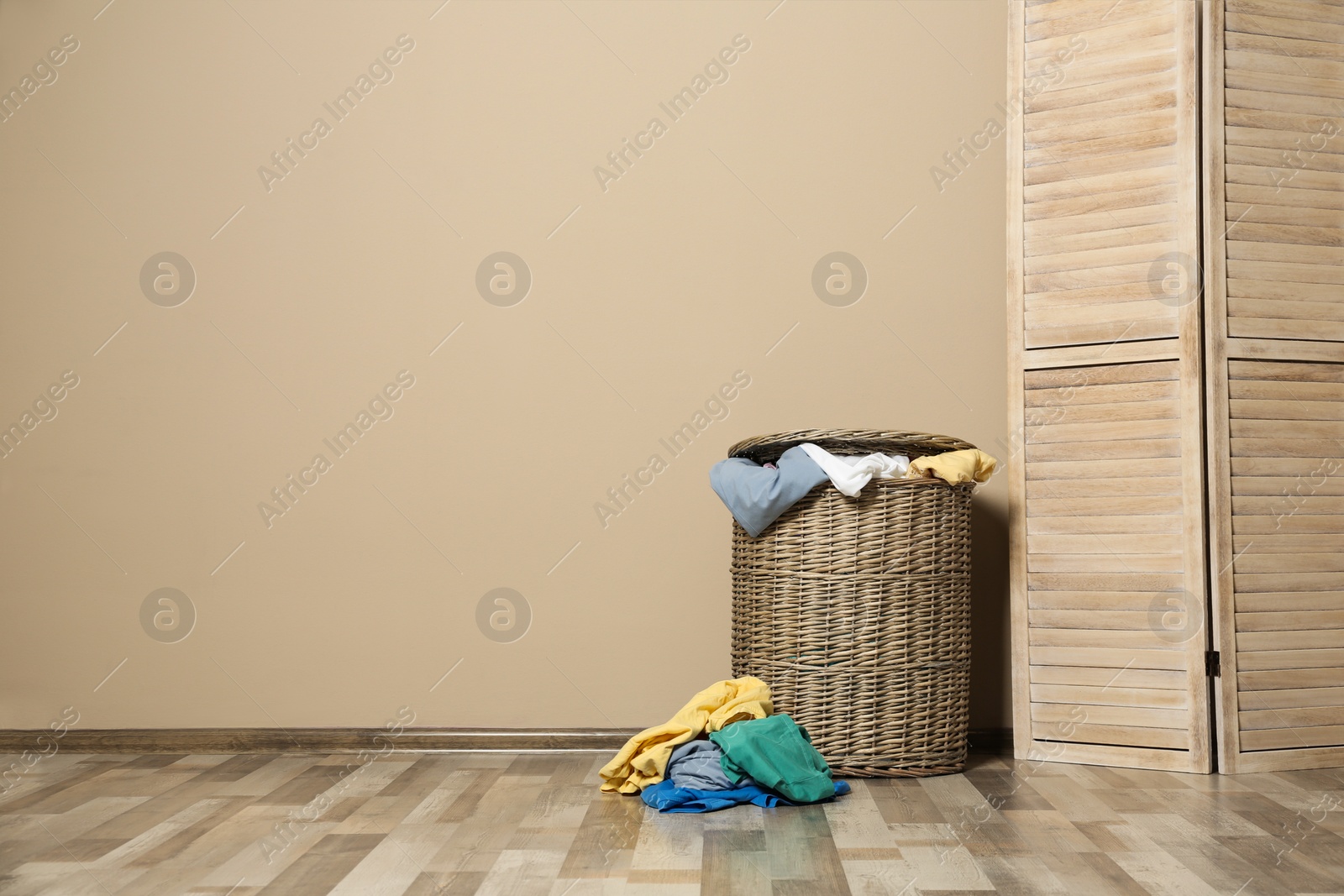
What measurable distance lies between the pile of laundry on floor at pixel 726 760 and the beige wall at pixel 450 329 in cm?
41

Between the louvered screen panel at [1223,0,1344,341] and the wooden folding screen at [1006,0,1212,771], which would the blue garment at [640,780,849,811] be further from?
the louvered screen panel at [1223,0,1344,341]

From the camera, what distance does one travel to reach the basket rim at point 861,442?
2150mm

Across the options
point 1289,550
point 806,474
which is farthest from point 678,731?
point 1289,550

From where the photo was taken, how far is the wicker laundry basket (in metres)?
2.12

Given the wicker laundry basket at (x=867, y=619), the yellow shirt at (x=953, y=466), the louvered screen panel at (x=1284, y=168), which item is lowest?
the wicker laundry basket at (x=867, y=619)

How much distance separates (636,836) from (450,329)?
1.44 m

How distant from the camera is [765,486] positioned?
2.09 metres

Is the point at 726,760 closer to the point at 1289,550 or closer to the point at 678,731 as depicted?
the point at 678,731

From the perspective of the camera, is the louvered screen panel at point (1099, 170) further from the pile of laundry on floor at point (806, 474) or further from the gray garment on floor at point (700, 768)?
the gray garment on floor at point (700, 768)

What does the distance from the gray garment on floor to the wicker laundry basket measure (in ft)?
0.73

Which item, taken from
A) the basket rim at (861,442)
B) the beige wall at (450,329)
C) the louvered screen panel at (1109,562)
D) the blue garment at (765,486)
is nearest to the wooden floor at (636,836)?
the louvered screen panel at (1109,562)

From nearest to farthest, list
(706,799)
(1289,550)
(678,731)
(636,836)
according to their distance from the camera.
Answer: (636,836)
(706,799)
(678,731)
(1289,550)

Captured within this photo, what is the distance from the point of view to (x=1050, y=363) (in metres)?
2.34

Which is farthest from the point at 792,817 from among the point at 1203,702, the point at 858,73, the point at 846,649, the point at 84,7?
the point at 84,7
